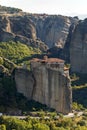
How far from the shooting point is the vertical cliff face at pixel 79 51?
114 metres

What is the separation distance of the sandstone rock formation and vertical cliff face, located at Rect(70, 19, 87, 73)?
26.3m

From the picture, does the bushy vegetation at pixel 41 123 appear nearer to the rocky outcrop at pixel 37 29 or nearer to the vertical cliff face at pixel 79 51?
the vertical cliff face at pixel 79 51

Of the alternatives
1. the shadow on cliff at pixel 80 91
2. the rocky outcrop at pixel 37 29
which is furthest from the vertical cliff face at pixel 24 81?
the rocky outcrop at pixel 37 29

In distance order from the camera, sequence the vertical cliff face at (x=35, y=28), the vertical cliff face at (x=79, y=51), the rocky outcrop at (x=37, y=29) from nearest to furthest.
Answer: the vertical cliff face at (x=79, y=51), the vertical cliff face at (x=35, y=28), the rocky outcrop at (x=37, y=29)

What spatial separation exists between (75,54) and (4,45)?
2141cm

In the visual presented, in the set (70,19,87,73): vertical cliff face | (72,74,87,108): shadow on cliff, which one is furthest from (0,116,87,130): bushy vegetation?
(70,19,87,73): vertical cliff face

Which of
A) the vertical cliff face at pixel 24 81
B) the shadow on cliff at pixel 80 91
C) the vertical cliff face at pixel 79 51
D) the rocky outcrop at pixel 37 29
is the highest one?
the vertical cliff face at pixel 24 81

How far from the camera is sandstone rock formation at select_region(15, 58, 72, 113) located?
8656cm

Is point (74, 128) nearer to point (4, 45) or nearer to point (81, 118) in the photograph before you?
point (81, 118)

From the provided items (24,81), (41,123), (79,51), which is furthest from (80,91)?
(41,123)

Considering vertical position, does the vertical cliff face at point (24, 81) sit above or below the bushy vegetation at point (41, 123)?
above

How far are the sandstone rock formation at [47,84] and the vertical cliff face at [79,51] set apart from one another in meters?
26.3

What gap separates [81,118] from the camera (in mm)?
88000

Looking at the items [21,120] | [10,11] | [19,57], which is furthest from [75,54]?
[10,11]
